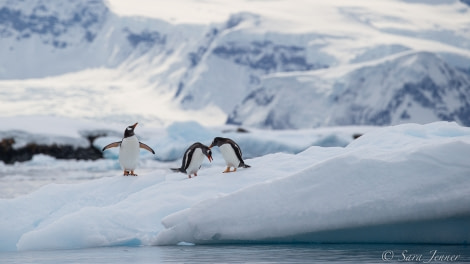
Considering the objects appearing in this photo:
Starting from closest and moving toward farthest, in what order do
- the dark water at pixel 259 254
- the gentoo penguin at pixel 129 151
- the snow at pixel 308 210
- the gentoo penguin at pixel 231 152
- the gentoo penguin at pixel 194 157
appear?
the dark water at pixel 259 254
the snow at pixel 308 210
the gentoo penguin at pixel 231 152
the gentoo penguin at pixel 194 157
the gentoo penguin at pixel 129 151

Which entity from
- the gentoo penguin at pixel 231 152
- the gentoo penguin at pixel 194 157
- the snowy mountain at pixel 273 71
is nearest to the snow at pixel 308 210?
the gentoo penguin at pixel 231 152

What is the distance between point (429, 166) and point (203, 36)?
6351 inches

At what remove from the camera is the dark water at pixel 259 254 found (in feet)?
29.2

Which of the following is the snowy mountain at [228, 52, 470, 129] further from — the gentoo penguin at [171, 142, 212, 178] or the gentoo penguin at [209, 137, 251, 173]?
the gentoo penguin at [209, 137, 251, 173]

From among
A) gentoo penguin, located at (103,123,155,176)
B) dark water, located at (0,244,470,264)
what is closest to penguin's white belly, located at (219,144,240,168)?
gentoo penguin, located at (103,123,155,176)

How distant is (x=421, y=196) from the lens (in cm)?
970

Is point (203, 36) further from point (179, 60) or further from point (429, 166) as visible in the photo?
point (429, 166)

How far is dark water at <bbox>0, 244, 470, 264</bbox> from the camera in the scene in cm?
890

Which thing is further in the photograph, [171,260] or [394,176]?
[394,176]

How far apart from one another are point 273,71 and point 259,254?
571 ft

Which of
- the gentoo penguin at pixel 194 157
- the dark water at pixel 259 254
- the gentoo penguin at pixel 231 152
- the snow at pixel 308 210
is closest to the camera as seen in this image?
the dark water at pixel 259 254

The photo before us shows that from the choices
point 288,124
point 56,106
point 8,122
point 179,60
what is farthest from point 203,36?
point 8,122

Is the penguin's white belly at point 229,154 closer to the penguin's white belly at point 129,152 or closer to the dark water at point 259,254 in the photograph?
the penguin's white belly at point 129,152

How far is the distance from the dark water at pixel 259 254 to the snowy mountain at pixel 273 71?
330 ft
